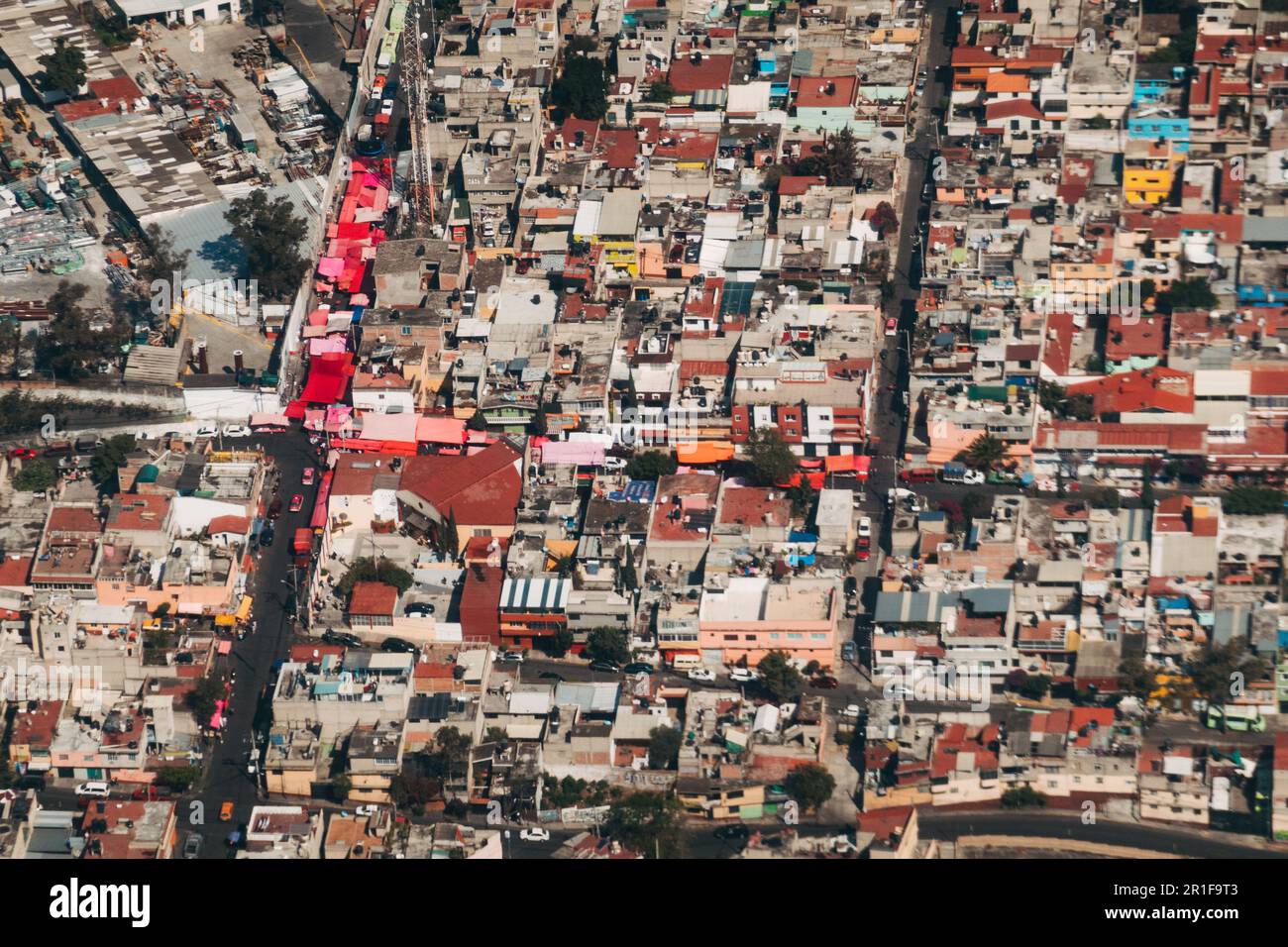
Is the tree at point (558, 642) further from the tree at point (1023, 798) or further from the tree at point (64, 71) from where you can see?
the tree at point (64, 71)

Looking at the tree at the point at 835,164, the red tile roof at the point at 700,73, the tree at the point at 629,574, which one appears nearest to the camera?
the tree at the point at 629,574

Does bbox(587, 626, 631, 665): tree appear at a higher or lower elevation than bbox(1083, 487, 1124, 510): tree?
lower

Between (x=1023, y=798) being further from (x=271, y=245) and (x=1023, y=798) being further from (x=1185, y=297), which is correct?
(x=271, y=245)

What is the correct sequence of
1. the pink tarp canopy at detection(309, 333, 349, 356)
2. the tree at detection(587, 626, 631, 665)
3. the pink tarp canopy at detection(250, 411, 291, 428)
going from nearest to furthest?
1. the tree at detection(587, 626, 631, 665)
2. the pink tarp canopy at detection(250, 411, 291, 428)
3. the pink tarp canopy at detection(309, 333, 349, 356)

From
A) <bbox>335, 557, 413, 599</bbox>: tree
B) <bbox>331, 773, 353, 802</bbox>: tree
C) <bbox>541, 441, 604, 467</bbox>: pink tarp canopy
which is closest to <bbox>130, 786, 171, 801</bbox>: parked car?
<bbox>331, 773, 353, 802</bbox>: tree

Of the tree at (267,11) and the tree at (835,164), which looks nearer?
the tree at (835,164)

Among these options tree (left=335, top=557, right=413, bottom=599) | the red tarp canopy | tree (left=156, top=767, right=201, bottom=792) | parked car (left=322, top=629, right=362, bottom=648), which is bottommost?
→ tree (left=156, top=767, right=201, bottom=792)

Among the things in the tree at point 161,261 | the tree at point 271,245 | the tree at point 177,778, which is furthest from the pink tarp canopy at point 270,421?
the tree at point 177,778

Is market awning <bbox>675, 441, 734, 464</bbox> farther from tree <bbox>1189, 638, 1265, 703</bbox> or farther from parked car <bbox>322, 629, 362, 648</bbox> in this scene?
tree <bbox>1189, 638, 1265, 703</bbox>
